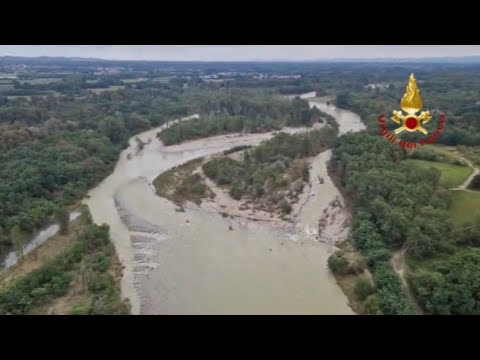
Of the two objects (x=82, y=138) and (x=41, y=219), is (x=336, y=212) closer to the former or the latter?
(x=41, y=219)

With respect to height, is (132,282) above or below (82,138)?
below

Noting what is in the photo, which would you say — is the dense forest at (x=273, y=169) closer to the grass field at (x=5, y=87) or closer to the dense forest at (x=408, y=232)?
the dense forest at (x=408, y=232)

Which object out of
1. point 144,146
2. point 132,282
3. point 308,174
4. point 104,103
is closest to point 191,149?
point 144,146

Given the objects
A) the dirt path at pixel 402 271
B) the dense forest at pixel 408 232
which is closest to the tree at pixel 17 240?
the dense forest at pixel 408 232

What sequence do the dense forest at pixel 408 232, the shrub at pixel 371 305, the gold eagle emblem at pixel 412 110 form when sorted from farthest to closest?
the shrub at pixel 371 305 → the dense forest at pixel 408 232 → the gold eagle emblem at pixel 412 110

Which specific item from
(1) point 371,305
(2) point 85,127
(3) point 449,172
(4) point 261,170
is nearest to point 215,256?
(1) point 371,305

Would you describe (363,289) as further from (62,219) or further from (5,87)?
(5,87)

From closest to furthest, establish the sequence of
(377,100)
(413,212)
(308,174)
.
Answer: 1. (413,212)
2. (308,174)
3. (377,100)
